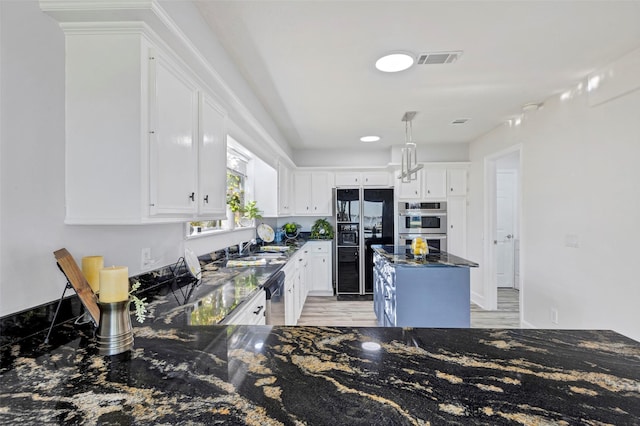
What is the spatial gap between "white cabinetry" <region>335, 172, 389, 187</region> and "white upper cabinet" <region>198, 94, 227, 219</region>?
361cm

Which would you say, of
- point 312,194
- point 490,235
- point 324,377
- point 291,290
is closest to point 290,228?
point 312,194

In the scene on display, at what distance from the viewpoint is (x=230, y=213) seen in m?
3.60

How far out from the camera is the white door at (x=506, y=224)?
5.88 metres

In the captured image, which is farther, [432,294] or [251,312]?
[432,294]

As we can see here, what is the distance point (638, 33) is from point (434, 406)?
291 cm

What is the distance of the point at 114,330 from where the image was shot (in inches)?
38.1

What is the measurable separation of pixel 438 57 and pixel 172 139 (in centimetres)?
201

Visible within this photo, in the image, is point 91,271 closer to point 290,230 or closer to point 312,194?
point 290,230

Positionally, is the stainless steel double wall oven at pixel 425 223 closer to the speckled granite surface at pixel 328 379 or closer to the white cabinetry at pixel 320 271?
the white cabinetry at pixel 320 271

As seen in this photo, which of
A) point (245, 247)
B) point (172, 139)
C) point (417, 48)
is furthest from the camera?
point (245, 247)

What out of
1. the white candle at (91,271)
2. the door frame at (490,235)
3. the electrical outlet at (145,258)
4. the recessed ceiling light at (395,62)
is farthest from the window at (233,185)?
the door frame at (490,235)

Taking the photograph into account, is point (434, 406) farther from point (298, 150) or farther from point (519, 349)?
point (298, 150)

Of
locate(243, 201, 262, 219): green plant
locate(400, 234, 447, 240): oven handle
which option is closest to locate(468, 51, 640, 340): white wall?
locate(400, 234, 447, 240): oven handle

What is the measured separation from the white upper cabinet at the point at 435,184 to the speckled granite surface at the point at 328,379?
14.1ft
